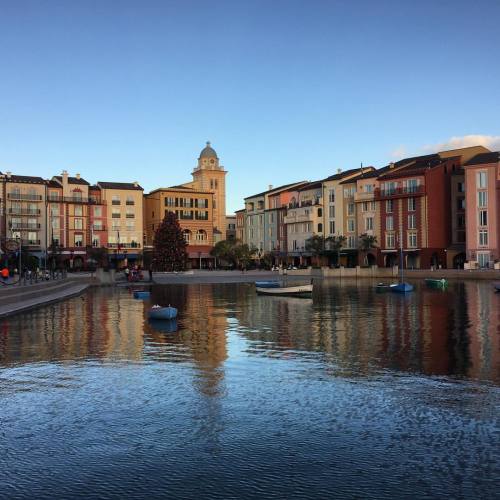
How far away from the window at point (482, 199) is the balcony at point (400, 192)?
27.5ft

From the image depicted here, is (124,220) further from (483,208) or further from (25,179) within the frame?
(483,208)

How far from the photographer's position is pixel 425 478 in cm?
734

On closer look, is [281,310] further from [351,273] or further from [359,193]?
[359,193]

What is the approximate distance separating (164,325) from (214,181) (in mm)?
106081

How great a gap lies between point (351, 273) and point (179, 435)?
8184cm

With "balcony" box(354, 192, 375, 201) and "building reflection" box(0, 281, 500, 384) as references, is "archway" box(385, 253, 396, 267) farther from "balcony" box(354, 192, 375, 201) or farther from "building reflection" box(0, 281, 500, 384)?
"building reflection" box(0, 281, 500, 384)

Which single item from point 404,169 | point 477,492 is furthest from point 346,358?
point 404,169

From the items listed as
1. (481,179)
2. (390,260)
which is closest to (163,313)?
(481,179)

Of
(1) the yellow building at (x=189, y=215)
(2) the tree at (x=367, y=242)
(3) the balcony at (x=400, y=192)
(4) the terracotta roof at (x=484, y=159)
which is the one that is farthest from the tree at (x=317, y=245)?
(4) the terracotta roof at (x=484, y=159)

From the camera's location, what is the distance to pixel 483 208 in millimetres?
83125

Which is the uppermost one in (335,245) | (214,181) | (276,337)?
(214,181)

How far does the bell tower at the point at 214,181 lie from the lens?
424ft

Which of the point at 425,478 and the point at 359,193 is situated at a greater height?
the point at 359,193

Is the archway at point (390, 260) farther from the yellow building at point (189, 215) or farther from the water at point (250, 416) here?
the water at point (250, 416)
